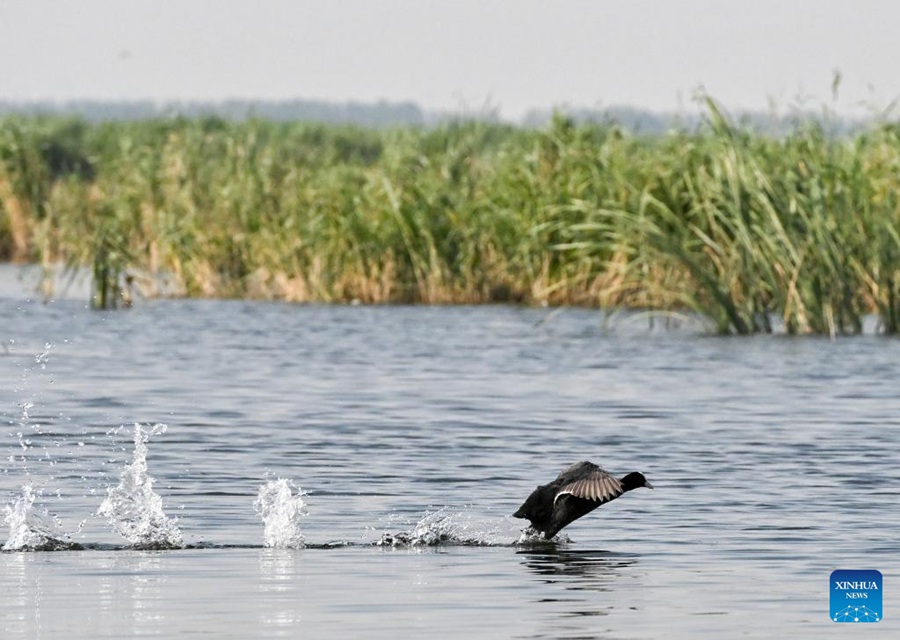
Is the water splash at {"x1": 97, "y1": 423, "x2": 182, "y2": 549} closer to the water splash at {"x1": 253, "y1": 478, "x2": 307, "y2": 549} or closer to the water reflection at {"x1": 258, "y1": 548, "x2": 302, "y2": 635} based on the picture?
the water splash at {"x1": 253, "y1": 478, "x2": 307, "y2": 549}

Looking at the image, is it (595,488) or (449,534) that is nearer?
(595,488)

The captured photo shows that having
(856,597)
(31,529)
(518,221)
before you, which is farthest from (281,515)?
(518,221)

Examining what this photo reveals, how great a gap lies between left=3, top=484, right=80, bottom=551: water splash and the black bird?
2463 millimetres

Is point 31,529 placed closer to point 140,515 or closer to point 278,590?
point 140,515

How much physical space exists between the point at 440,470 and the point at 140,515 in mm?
3610

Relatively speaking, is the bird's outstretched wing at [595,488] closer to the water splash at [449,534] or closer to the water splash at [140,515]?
the water splash at [449,534]

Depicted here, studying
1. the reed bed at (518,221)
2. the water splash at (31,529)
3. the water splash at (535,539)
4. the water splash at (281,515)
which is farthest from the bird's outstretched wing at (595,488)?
the reed bed at (518,221)

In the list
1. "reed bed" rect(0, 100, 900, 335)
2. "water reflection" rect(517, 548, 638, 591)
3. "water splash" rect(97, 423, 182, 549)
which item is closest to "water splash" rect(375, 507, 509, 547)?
"water reflection" rect(517, 548, 638, 591)

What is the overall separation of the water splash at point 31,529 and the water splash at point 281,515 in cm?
103

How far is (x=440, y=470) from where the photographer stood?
15.3 metres

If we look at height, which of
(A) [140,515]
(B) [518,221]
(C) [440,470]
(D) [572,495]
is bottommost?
(C) [440,470]

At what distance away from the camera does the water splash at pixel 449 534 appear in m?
11.8

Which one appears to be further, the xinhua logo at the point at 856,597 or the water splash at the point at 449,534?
the water splash at the point at 449,534

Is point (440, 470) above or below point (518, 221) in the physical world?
below
